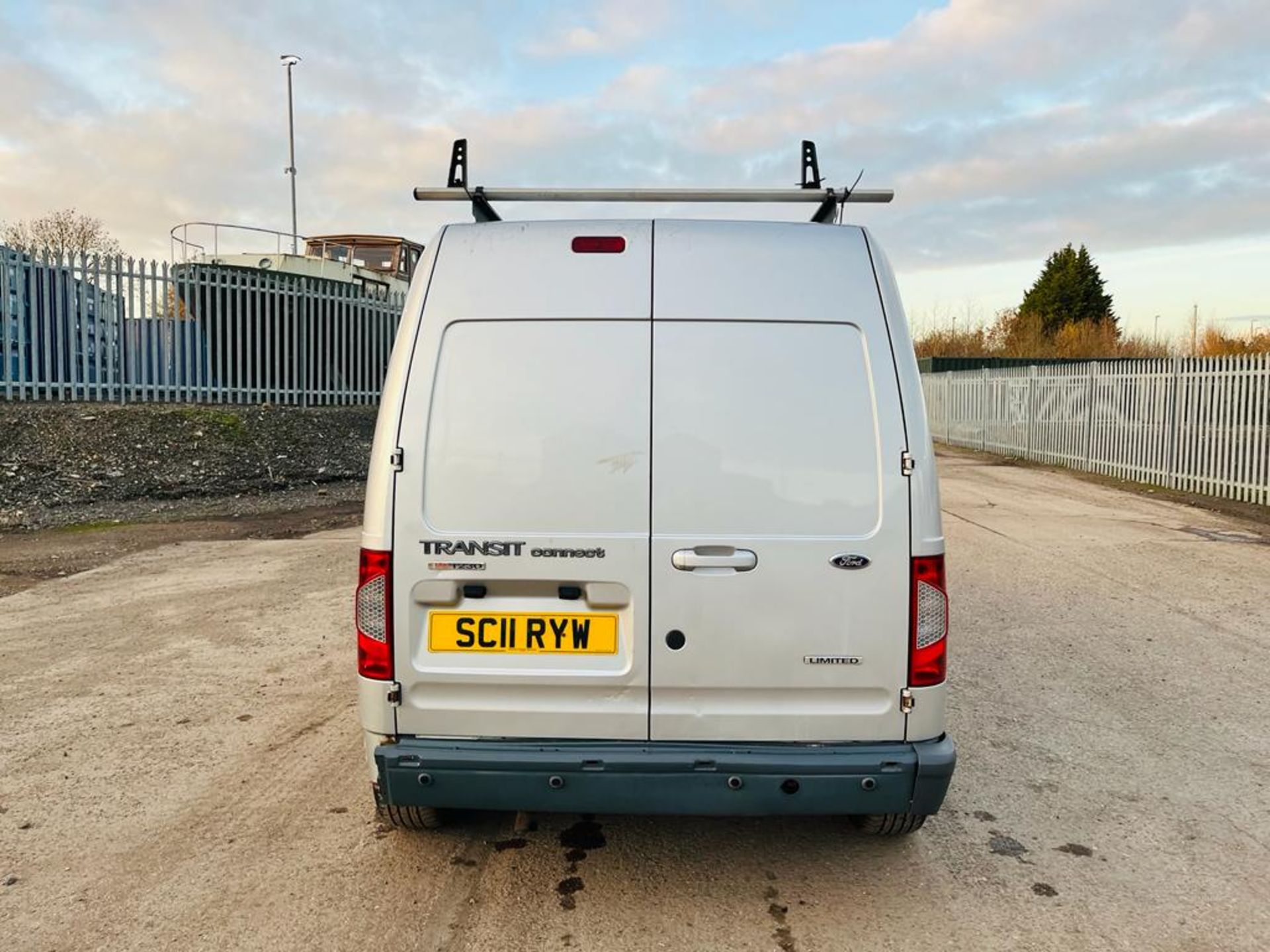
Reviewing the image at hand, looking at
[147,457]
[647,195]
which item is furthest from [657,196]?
[147,457]

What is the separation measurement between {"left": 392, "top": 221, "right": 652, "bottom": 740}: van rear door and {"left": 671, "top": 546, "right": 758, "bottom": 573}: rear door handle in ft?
0.40

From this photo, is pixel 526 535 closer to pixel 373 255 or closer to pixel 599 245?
pixel 599 245

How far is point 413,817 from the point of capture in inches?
136

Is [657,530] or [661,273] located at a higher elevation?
[661,273]

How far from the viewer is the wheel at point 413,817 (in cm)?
341

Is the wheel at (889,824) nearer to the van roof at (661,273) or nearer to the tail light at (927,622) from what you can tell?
the tail light at (927,622)

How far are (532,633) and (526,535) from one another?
33cm

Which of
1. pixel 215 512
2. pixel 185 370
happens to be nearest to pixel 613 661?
pixel 215 512

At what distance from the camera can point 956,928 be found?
3.01 meters

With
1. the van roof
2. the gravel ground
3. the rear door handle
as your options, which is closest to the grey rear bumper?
the rear door handle

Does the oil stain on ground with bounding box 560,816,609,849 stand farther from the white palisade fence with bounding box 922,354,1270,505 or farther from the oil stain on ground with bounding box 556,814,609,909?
the white palisade fence with bounding box 922,354,1270,505

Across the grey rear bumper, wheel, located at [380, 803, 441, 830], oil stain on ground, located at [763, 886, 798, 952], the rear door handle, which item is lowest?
oil stain on ground, located at [763, 886, 798, 952]

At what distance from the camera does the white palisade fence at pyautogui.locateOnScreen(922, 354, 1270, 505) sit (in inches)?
520

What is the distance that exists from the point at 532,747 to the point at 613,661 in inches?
15.2
